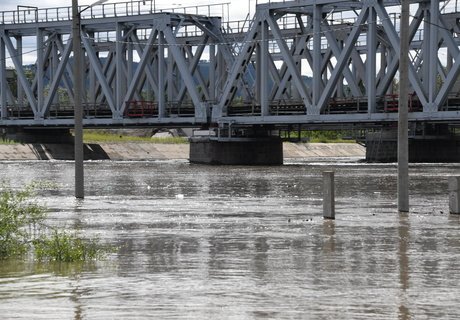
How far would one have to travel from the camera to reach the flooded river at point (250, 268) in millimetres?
10680

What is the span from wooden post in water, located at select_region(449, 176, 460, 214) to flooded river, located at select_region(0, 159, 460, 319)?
0.51 m

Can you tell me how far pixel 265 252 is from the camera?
15.5m

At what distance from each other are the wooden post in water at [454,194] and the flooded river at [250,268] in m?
0.51

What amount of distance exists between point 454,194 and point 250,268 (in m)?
9.84

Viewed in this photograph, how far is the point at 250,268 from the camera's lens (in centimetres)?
1366

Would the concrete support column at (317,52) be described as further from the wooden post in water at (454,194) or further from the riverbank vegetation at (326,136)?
the riverbank vegetation at (326,136)

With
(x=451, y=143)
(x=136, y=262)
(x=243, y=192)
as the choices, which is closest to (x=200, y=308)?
(x=136, y=262)

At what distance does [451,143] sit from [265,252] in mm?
68078

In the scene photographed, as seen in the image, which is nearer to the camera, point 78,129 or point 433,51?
point 78,129

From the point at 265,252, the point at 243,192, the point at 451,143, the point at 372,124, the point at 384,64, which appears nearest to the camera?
the point at 265,252

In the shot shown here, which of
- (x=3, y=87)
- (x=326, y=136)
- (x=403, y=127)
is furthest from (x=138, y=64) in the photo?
(x=403, y=127)

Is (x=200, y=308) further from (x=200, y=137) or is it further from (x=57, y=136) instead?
(x=57, y=136)

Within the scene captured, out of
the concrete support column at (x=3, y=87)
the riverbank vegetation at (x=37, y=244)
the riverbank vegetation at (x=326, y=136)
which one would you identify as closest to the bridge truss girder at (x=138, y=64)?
the concrete support column at (x=3, y=87)

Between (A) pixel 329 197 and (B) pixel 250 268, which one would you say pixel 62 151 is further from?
(B) pixel 250 268
